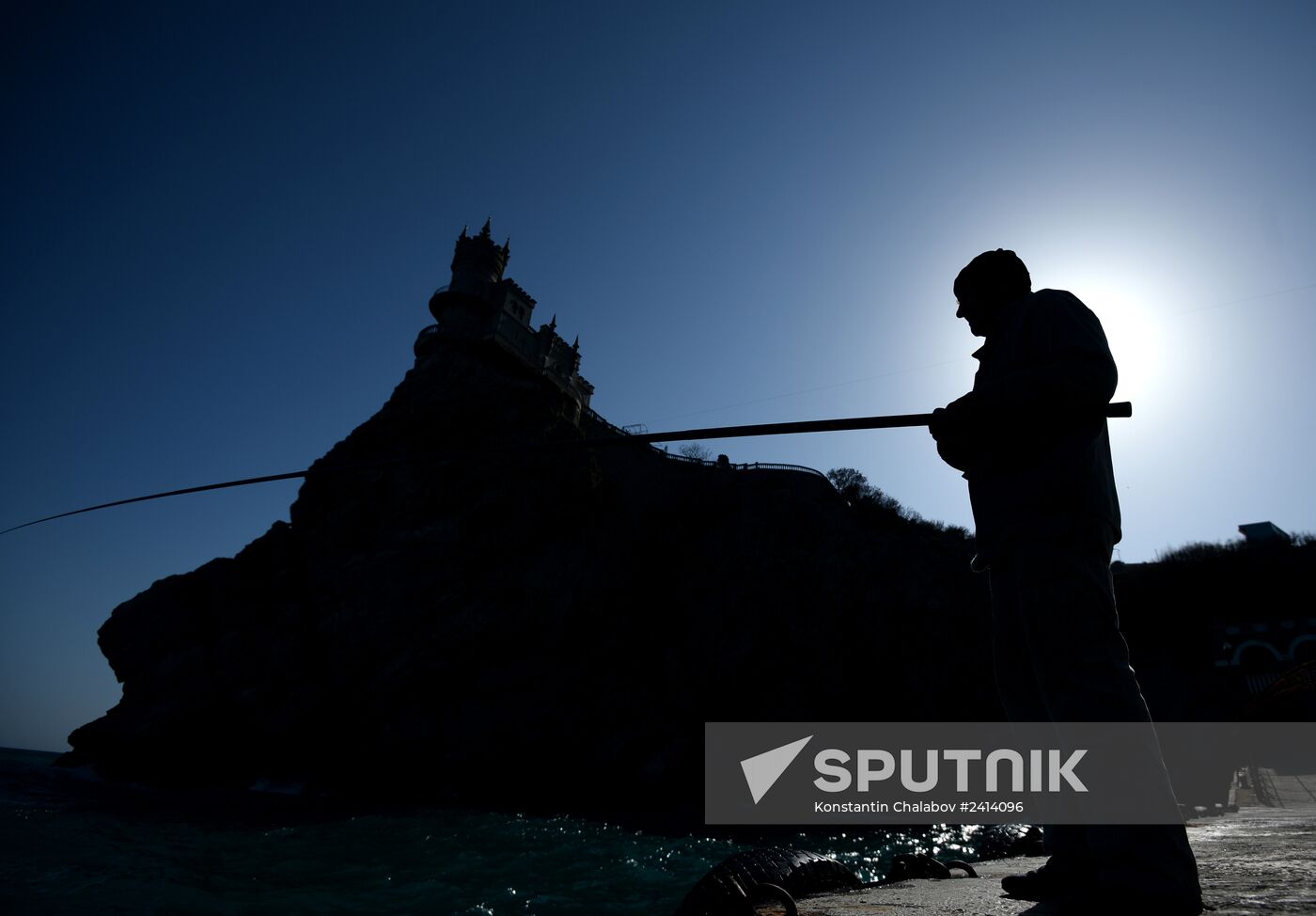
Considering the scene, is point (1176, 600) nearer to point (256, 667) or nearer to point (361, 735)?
point (361, 735)

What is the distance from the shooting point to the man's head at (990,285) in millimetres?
2658

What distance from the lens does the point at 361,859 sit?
969cm

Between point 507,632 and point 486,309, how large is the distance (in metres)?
25.9

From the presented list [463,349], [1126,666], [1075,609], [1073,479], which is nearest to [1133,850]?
[1126,666]

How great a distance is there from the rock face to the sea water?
9296 millimetres

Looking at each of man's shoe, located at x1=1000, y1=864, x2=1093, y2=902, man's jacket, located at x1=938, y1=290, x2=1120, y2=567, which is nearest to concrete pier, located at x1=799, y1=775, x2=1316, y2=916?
man's shoe, located at x1=1000, y1=864, x2=1093, y2=902

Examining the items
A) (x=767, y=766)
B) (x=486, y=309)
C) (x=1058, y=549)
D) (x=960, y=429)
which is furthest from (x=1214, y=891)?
(x=486, y=309)

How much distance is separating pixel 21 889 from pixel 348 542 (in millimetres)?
26663

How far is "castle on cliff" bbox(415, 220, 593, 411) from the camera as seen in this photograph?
139 feet

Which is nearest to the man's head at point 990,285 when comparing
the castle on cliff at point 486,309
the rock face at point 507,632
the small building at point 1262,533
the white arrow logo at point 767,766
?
the rock face at point 507,632

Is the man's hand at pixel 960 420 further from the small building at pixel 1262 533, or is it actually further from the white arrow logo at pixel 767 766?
the small building at pixel 1262 533

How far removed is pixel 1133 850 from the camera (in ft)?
5.36

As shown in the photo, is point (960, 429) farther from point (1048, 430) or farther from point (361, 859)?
point (361, 859)
